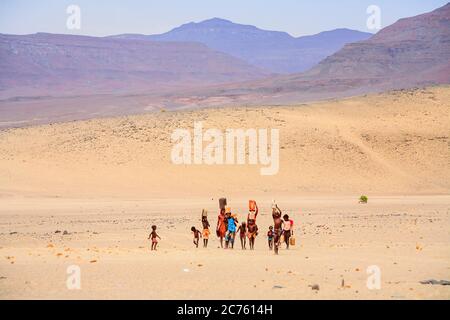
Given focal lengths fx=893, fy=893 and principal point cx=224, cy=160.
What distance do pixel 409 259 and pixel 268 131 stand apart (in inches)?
1455

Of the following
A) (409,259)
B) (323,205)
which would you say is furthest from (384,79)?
(409,259)

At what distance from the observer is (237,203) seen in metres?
37.1

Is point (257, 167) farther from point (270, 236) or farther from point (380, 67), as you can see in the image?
point (380, 67)

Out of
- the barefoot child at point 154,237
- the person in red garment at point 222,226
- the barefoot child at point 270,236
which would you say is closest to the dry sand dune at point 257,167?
the person in red garment at point 222,226

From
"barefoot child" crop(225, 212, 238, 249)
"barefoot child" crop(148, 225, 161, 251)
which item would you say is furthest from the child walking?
"barefoot child" crop(148, 225, 161, 251)

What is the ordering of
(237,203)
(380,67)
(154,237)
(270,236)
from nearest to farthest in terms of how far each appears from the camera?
(154,237), (270,236), (237,203), (380,67)

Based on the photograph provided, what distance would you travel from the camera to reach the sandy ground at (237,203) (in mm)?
15047

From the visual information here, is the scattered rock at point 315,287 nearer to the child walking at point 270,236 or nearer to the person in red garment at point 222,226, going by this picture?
the child walking at point 270,236

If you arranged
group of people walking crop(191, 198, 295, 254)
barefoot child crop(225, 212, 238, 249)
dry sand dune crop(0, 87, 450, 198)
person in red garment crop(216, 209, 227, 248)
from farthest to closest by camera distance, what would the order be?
dry sand dune crop(0, 87, 450, 198), person in red garment crop(216, 209, 227, 248), barefoot child crop(225, 212, 238, 249), group of people walking crop(191, 198, 295, 254)

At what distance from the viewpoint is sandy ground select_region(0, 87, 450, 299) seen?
15047mm

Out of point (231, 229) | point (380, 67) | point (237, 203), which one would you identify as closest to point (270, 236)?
point (231, 229)

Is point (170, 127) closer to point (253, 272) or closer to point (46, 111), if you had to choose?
point (253, 272)

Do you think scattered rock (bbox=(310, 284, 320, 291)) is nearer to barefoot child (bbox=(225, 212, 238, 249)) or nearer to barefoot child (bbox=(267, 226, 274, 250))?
barefoot child (bbox=(267, 226, 274, 250))

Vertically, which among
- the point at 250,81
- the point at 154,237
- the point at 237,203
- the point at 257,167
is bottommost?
the point at 154,237
